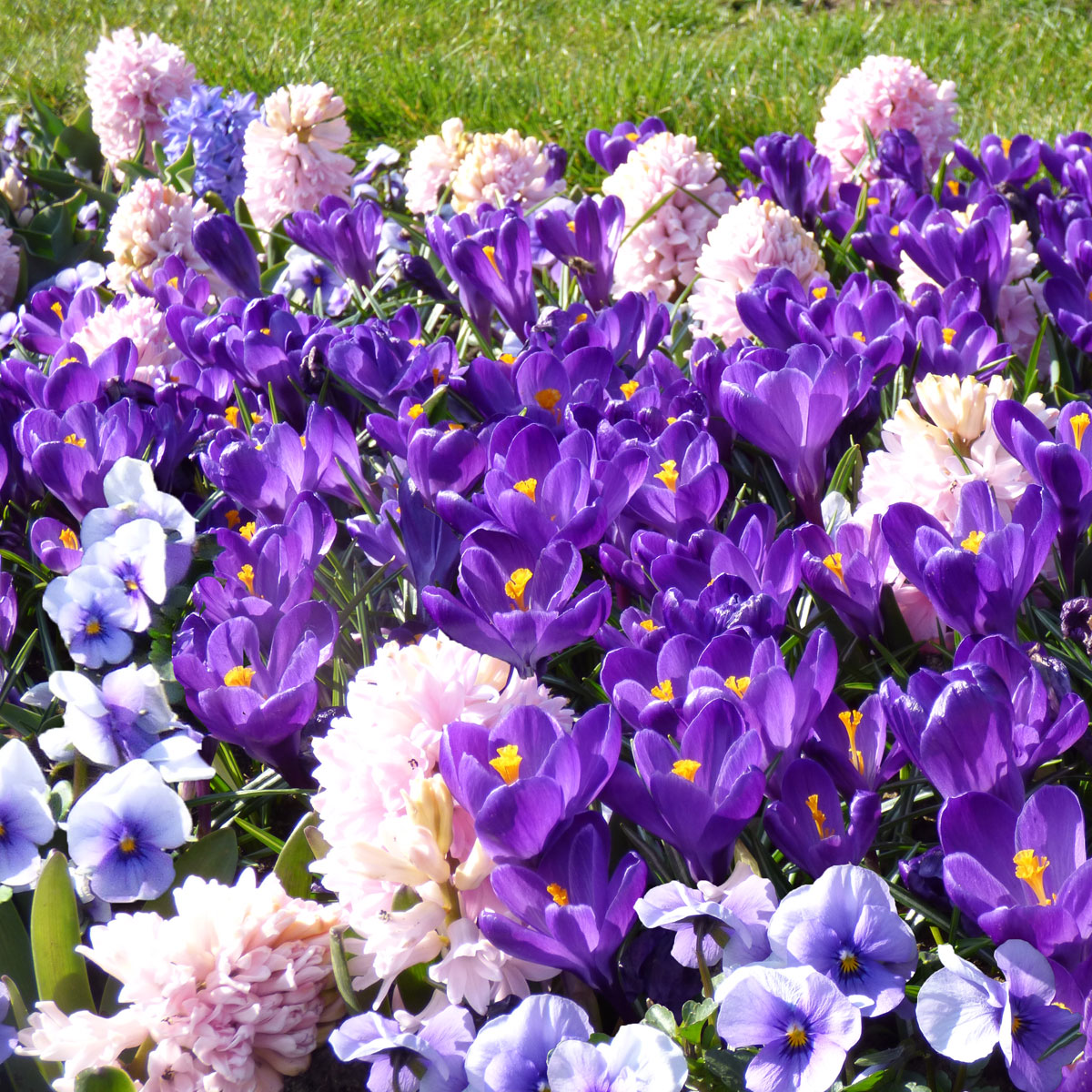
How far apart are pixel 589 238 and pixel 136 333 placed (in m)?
0.80

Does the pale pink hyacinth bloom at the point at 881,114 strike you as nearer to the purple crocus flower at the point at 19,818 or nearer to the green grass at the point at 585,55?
the green grass at the point at 585,55

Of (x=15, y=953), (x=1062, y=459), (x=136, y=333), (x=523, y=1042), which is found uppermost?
(x=1062, y=459)

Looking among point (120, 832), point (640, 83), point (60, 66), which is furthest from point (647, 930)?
point (60, 66)

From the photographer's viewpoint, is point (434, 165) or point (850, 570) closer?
point (850, 570)

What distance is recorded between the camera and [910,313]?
6.00 ft

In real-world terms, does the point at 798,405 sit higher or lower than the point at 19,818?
higher

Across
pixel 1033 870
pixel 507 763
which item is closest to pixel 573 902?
pixel 507 763

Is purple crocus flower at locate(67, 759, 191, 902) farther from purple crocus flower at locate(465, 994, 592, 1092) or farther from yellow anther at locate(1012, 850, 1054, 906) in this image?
yellow anther at locate(1012, 850, 1054, 906)

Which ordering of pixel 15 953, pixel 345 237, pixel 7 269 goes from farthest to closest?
pixel 7 269, pixel 345 237, pixel 15 953

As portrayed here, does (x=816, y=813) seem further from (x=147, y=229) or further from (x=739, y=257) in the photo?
(x=147, y=229)

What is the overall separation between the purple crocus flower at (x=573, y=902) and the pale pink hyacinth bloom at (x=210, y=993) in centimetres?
22

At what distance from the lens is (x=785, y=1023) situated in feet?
2.61

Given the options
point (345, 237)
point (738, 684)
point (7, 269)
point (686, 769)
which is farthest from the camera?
point (7, 269)

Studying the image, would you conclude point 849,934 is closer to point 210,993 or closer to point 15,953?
point 210,993
